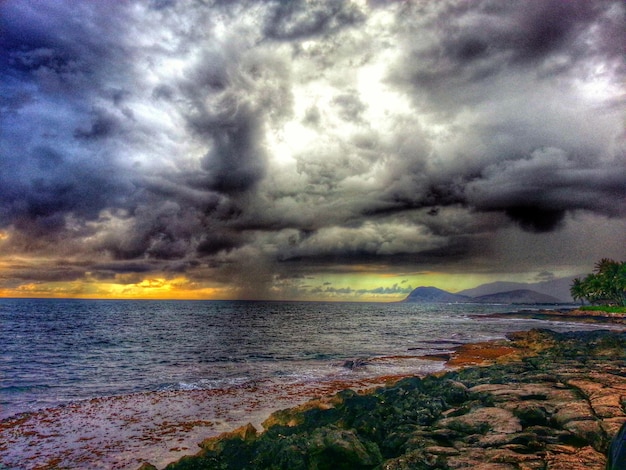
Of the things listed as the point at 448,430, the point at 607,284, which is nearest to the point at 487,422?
the point at 448,430

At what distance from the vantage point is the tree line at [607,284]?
111725mm

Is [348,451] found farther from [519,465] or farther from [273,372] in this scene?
[273,372]

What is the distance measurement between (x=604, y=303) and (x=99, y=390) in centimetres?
18581

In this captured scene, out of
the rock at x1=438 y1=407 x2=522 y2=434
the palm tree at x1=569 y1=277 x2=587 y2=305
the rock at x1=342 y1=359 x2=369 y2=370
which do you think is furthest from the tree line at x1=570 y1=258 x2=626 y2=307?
Answer: the rock at x1=438 y1=407 x2=522 y2=434

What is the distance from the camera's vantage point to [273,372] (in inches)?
1388

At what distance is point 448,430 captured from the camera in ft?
41.4

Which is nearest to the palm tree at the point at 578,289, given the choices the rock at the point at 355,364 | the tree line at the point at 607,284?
the tree line at the point at 607,284

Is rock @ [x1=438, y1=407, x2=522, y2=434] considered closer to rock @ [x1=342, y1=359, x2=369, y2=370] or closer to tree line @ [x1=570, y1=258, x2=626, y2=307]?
rock @ [x1=342, y1=359, x2=369, y2=370]

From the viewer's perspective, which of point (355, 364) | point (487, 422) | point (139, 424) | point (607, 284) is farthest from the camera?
point (607, 284)

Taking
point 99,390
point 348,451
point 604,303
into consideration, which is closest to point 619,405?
point 348,451

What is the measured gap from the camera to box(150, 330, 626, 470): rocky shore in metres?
10.2

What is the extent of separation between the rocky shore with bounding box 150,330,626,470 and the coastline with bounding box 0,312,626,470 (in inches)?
68.5

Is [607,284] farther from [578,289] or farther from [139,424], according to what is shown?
[139,424]

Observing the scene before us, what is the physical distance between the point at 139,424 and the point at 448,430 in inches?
639
